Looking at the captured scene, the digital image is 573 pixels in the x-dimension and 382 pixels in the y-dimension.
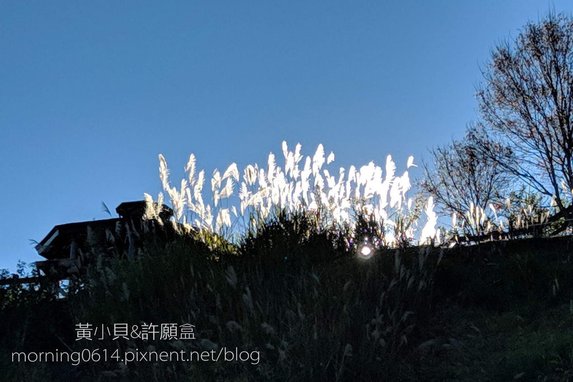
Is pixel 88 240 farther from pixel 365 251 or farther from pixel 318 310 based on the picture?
pixel 318 310

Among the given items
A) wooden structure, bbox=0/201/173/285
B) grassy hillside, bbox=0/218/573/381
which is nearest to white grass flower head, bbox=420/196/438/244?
grassy hillside, bbox=0/218/573/381

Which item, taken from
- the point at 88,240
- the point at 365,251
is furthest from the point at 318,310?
the point at 88,240

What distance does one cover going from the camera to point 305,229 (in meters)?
8.79

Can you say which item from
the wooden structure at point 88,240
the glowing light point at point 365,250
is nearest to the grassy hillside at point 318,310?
the glowing light point at point 365,250

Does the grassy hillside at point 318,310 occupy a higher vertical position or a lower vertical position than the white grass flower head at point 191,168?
lower

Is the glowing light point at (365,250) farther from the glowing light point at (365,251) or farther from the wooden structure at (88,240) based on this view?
the wooden structure at (88,240)

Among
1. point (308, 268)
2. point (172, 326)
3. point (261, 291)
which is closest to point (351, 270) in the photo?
point (308, 268)

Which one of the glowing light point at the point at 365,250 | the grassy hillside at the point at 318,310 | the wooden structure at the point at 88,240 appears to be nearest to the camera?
the grassy hillside at the point at 318,310

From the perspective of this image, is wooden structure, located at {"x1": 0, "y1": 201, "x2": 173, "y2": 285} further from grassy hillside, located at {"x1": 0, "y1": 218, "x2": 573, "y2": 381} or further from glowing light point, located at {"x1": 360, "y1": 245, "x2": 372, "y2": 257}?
glowing light point, located at {"x1": 360, "y1": 245, "x2": 372, "y2": 257}

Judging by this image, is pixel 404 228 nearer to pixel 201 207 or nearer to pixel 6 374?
pixel 201 207

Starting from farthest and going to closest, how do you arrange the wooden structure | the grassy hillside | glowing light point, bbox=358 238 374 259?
the wooden structure < glowing light point, bbox=358 238 374 259 < the grassy hillside

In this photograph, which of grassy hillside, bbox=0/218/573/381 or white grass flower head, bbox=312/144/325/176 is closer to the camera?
grassy hillside, bbox=0/218/573/381

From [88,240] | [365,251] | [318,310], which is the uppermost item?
[88,240]

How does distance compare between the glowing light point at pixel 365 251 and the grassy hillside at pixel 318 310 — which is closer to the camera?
the grassy hillside at pixel 318 310
